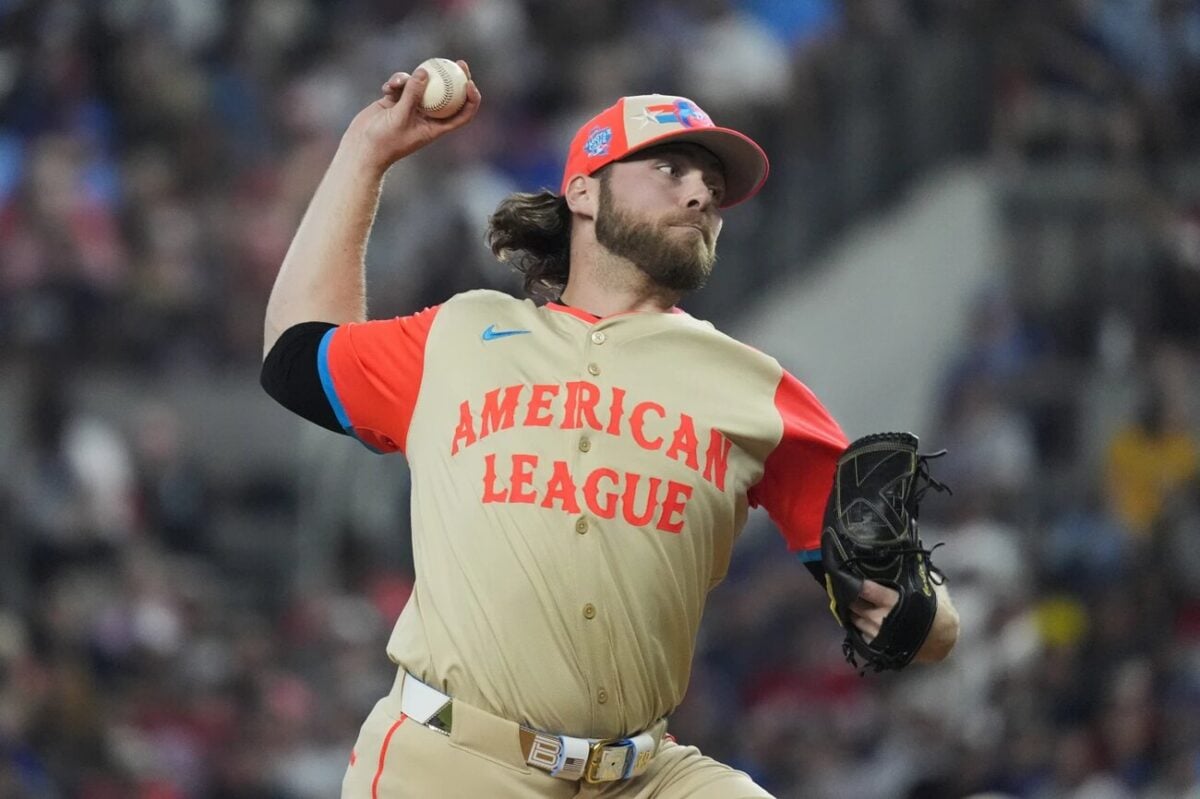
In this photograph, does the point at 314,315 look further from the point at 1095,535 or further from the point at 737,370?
the point at 1095,535

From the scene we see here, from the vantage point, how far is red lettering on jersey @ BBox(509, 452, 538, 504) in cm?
398

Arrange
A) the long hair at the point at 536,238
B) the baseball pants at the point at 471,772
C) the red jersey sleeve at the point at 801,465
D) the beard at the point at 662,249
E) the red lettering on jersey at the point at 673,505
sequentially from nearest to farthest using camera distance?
the baseball pants at the point at 471,772
the red lettering on jersey at the point at 673,505
the red jersey sleeve at the point at 801,465
the beard at the point at 662,249
the long hair at the point at 536,238

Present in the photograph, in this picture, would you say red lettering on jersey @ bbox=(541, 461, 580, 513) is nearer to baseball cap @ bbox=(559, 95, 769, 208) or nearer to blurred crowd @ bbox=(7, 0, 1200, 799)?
baseball cap @ bbox=(559, 95, 769, 208)

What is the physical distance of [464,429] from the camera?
13.4 feet

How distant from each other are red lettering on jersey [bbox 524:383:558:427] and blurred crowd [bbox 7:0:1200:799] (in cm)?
477

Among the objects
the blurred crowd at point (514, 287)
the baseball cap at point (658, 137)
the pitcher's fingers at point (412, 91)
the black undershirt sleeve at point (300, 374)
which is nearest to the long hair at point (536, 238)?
the baseball cap at point (658, 137)

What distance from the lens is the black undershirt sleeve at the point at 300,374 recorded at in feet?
14.0

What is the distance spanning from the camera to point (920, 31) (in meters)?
10.9

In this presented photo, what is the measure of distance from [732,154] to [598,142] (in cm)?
31

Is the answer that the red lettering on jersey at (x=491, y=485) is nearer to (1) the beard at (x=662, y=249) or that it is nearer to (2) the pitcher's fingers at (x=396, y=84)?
(1) the beard at (x=662, y=249)

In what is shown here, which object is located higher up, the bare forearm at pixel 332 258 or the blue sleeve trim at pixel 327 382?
the bare forearm at pixel 332 258

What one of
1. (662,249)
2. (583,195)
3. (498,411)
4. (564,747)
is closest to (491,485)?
(498,411)

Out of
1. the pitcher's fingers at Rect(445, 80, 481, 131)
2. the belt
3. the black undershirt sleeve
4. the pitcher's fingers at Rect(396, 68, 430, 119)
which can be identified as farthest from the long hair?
the belt

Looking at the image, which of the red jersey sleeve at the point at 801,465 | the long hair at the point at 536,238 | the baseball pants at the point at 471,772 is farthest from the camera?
the long hair at the point at 536,238
